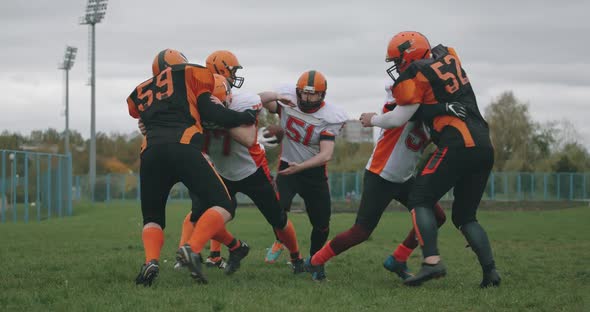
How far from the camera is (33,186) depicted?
24.1 metres

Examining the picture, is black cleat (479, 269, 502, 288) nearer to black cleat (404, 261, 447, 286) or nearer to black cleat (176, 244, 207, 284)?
black cleat (404, 261, 447, 286)

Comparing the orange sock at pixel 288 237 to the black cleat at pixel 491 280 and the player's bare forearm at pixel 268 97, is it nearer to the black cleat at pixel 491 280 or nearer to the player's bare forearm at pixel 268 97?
the player's bare forearm at pixel 268 97

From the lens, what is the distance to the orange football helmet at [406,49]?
23.4 feet

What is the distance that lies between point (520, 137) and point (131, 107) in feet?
198

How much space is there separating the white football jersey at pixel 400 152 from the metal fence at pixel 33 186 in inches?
639

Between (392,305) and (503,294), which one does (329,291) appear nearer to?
(392,305)

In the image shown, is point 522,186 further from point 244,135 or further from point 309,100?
point 244,135

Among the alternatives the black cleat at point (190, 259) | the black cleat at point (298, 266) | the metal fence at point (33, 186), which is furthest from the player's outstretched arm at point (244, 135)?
the metal fence at point (33, 186)

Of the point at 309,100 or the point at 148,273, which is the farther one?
the point at 309,100

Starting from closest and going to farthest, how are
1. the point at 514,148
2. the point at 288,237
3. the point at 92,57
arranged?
the point at 288,237 → the point at 92,57 → the point at 514,148

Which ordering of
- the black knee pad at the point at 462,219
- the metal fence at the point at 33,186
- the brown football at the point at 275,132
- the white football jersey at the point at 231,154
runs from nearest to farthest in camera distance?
the black knee pad at the point at 462,219 < the white football jersey at the point at 231,154 < the brown football at the point at 275,132 < the metal fence at the point at 33,186

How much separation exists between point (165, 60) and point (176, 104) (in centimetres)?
72

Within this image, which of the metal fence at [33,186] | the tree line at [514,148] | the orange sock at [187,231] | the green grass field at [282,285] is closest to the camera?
the green grass field at [282,285]

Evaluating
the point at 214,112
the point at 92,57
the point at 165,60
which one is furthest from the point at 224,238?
the point at 92,57
